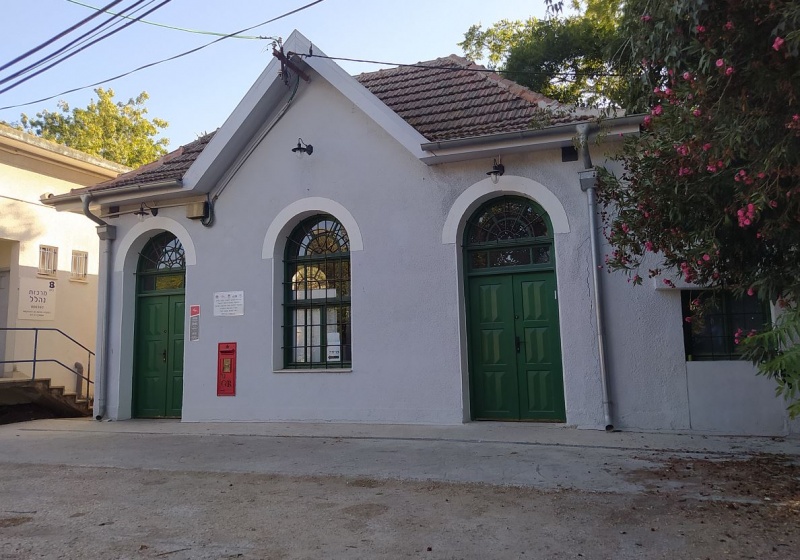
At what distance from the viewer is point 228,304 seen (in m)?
9.79

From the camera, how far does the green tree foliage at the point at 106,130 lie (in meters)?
27.3

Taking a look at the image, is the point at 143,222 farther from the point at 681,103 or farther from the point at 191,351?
the point at 681,103

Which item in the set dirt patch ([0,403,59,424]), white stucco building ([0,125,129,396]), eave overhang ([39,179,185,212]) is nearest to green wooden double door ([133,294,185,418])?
eave overhang ([39,179,185,212])

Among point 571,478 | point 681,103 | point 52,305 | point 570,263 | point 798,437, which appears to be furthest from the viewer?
point 52,305

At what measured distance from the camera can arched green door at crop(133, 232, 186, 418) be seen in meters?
10.5

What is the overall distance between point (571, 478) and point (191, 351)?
665 centimetres

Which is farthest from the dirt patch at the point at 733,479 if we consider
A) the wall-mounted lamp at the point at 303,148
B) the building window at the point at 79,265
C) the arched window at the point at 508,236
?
the building window at the point at 79,265

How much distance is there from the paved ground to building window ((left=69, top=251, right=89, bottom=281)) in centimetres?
762

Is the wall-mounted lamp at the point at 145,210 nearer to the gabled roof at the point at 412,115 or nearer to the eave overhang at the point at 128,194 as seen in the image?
the eave overhang at the point at 128,194

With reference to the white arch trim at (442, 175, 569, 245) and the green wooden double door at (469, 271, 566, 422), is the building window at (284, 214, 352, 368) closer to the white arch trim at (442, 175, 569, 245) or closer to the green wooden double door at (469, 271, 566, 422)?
the white arch trim at (442, 175, 569, 245)

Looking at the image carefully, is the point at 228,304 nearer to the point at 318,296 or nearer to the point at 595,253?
the point at 318,296

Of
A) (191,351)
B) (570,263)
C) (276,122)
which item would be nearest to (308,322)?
(191,351)

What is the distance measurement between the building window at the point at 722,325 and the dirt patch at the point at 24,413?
11.5m

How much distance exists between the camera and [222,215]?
33.0 feet
